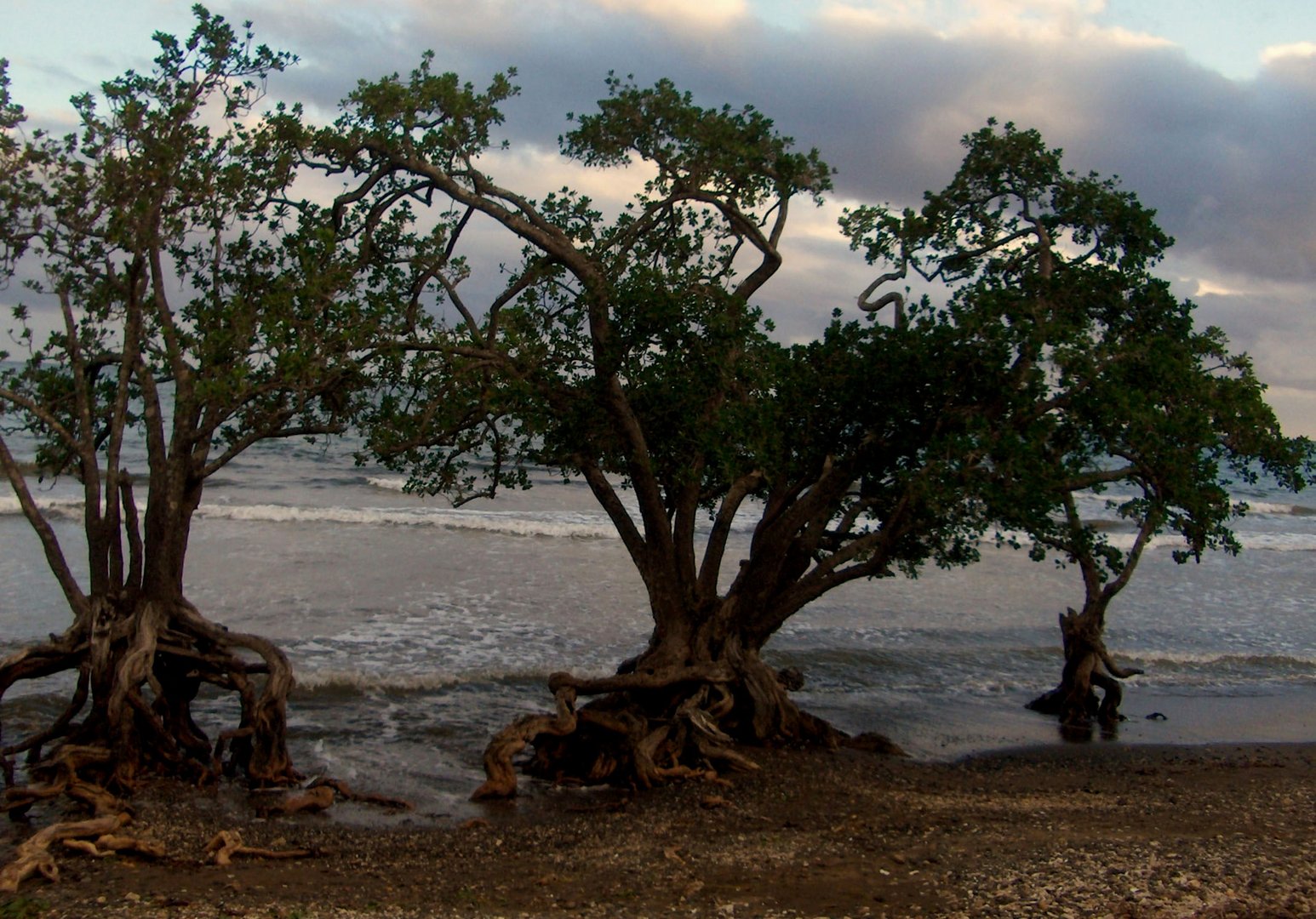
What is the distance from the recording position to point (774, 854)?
967 cm

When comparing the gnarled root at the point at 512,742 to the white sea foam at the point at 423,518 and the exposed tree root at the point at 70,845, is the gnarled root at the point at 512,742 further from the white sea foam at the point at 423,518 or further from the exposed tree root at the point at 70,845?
the white sea foam at the point at 423,518

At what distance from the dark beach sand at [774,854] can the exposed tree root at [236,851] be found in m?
0.11

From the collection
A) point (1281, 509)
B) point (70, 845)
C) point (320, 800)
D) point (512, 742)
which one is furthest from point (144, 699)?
point (1281, 509)

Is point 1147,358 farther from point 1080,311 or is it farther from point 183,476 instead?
point 183,476

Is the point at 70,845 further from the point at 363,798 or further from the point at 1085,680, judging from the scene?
the point at 1085,680

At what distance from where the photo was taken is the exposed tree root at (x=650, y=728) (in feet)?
40.2

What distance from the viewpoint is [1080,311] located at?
13398mm

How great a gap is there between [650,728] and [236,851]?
479 centimetres

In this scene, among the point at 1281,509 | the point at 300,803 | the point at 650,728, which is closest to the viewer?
the point at 300,803

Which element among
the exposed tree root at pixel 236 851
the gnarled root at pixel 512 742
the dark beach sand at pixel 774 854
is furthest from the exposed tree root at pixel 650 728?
the exposed tree root at pixel 236 851

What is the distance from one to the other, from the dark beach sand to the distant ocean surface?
6.55 ft

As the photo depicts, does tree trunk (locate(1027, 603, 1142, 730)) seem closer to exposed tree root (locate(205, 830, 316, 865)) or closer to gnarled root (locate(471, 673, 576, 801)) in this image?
gnarled root (locate(471, 673, 576, 801))

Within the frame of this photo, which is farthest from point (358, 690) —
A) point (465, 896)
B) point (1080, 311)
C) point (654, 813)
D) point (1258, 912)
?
point (1258, 912)

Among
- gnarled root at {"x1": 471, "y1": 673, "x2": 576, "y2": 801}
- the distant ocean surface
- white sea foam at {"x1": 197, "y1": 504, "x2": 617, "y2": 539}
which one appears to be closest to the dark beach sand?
gnarled root at {"x1": 471, "y1": 673, "x2": 576, "y2": 801}
